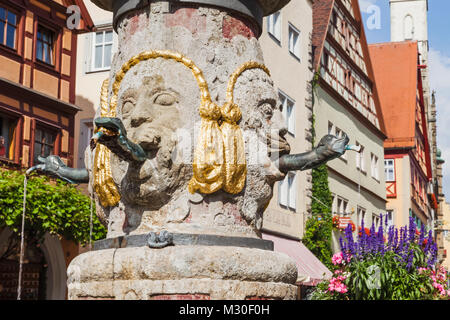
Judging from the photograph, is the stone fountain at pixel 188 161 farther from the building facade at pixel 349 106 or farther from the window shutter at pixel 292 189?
the building facade at pixel 349 106

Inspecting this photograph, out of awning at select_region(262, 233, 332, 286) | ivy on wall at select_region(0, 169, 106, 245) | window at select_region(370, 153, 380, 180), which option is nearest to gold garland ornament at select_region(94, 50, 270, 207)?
ivy on wall at select_region(0, 169, 106, 245)

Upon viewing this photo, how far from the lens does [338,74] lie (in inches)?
967

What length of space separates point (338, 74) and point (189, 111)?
20987 mm

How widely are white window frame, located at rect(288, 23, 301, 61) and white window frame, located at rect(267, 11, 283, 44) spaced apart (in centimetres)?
86

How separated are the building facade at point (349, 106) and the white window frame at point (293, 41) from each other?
1158mm

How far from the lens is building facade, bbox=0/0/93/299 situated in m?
15.1

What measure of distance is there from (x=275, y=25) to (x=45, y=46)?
6.20m

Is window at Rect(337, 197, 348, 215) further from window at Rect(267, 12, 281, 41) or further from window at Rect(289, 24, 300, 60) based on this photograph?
window at Rect(267, 12, 281, 41)

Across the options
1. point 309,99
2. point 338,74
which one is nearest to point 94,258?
point 309,99

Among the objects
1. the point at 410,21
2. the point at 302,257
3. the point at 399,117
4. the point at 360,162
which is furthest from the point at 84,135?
the point at 410,21

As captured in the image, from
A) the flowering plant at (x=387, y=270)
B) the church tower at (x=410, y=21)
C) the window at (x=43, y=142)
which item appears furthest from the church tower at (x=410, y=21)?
the flowering plant at (x=387, y=270)

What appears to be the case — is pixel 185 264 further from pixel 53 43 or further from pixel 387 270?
pixel 53 43
